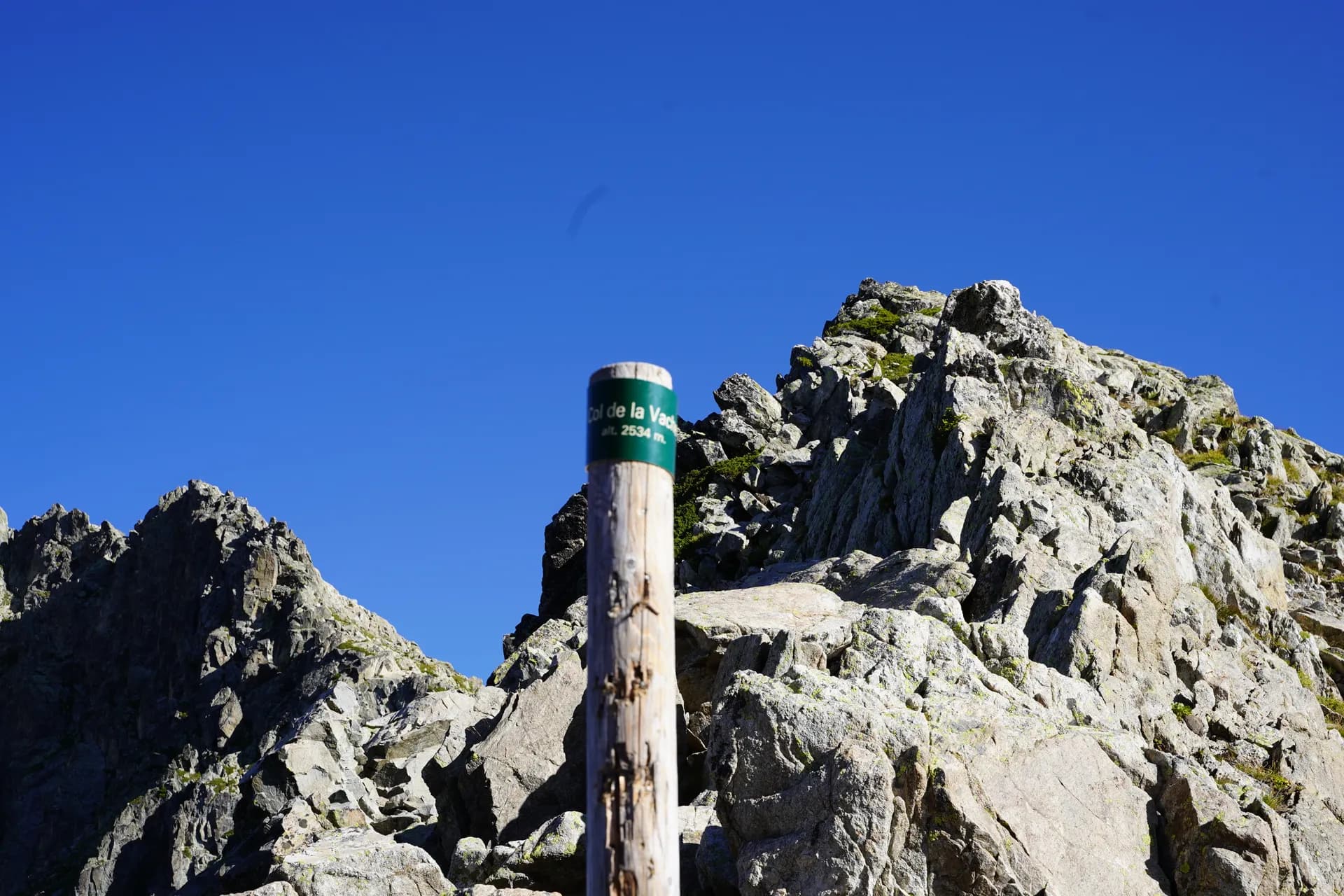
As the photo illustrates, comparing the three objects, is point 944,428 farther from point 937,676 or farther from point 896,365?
point 896,365

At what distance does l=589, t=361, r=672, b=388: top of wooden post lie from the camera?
11.9 metres

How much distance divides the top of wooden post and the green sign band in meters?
0.03

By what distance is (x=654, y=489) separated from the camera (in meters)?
12.0

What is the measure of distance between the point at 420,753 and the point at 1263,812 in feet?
75.7

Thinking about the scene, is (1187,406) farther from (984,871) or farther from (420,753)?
(984,871)

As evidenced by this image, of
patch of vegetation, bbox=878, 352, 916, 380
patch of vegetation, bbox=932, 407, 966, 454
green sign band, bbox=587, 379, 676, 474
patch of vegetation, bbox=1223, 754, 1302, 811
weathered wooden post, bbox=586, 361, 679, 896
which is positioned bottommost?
weathered wooden post, bbox=586, 361, 679, 896

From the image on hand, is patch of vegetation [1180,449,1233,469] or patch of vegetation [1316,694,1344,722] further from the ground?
patch of vegetation [1180,449,1233,469]

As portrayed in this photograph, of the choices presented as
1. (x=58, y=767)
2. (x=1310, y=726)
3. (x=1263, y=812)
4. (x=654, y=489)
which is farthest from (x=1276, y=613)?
(x=58, y=767)

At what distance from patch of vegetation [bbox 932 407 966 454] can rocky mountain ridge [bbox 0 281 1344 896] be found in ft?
0.33

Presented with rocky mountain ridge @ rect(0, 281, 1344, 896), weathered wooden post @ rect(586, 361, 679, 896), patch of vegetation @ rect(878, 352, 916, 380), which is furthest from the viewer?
patch of vegetation @ rect(878, 352, 916, 380)

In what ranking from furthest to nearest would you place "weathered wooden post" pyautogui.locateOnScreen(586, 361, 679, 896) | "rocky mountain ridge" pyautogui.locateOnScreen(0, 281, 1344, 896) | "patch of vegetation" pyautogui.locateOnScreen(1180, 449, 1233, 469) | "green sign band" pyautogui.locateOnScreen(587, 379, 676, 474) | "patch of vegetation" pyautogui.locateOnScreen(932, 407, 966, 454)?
"patch of vegetation" pyautogui.locateOnScreen(1180, 449, 1233, 469)
"patch of vegetation" pyautogui.locateOnScreen(932, 407, 966, 454)
"rocky mountain ridge" pyautogui.locateOnScreen(0, 281, 1344, 896)
"green sign band" pyautogui.locateOnScreen(587, 379, 676, 474)
"weathered wooden post" pyautogui.locateOnScreen(586, 361, 679, 896)

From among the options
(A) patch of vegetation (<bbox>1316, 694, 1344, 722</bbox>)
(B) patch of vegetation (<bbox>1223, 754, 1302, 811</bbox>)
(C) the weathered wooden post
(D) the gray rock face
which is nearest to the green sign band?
(C) the weathered wooden post

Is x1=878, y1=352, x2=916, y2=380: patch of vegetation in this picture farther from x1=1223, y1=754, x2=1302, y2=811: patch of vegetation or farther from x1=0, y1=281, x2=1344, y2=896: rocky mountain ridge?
x1=1223, y1=754, x2=1302, y2=811: patch of vegetation

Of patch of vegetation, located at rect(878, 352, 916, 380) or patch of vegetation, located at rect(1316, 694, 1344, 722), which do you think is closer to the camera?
patch of vegetation, located at rect(1316, 694, 1344, 722)
